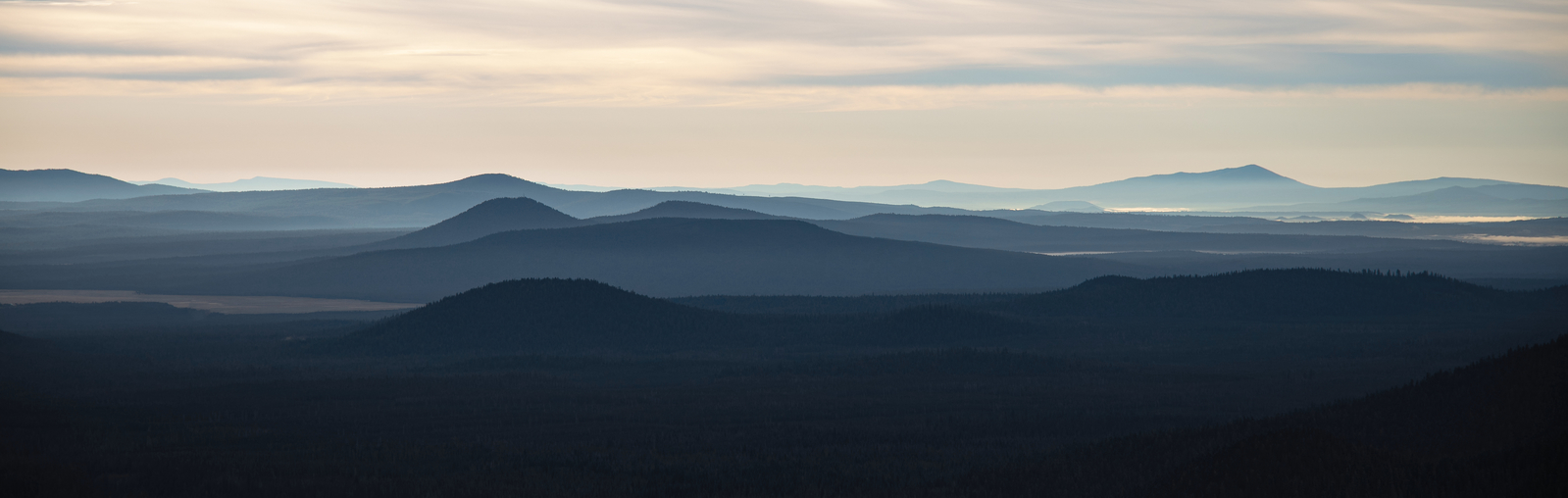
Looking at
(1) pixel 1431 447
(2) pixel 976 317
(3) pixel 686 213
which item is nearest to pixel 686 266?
(2) pixel 976 317

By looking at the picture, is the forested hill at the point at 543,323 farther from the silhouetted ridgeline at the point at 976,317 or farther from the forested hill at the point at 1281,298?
the forested hill at the point at 1281,298

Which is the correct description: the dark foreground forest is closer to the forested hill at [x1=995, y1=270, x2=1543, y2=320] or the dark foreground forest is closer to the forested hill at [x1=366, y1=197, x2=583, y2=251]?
the forested hill at [x1=995, y1=270, x2=1543, y2=320]

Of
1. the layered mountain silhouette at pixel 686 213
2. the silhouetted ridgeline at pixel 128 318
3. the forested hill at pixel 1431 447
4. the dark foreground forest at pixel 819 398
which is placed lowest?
the silhouetted ridgeline at pixel 128 318

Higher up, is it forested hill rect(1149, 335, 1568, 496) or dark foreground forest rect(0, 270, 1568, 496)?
forested hill rect(1149, 335, 1568, 496)

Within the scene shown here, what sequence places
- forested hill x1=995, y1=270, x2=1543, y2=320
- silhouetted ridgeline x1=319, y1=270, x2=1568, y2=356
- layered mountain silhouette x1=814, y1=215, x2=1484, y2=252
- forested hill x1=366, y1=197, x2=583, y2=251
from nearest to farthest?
silhouetted ridgeline x1=319, y1=270, x2=1568, y2=356 < forested hill x1=995, y1=270, x2=1543, y2=320 < forested hill x1=366, y1=197, x2=583, y2=251 < layered mountain silhouette x1=814, y1=215, x2=1484, y2=252

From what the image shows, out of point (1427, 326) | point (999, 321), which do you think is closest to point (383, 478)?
point (999, 321)

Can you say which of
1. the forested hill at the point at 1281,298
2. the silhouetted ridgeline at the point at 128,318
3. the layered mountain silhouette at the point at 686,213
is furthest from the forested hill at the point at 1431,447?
the layered mountain silhouette at the point at 686,213

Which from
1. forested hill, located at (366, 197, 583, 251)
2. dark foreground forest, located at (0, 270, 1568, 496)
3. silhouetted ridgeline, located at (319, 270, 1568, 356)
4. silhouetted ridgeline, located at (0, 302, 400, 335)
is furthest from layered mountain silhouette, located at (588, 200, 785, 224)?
dark foreground forest, located at (0, 270, 1568, 496)
